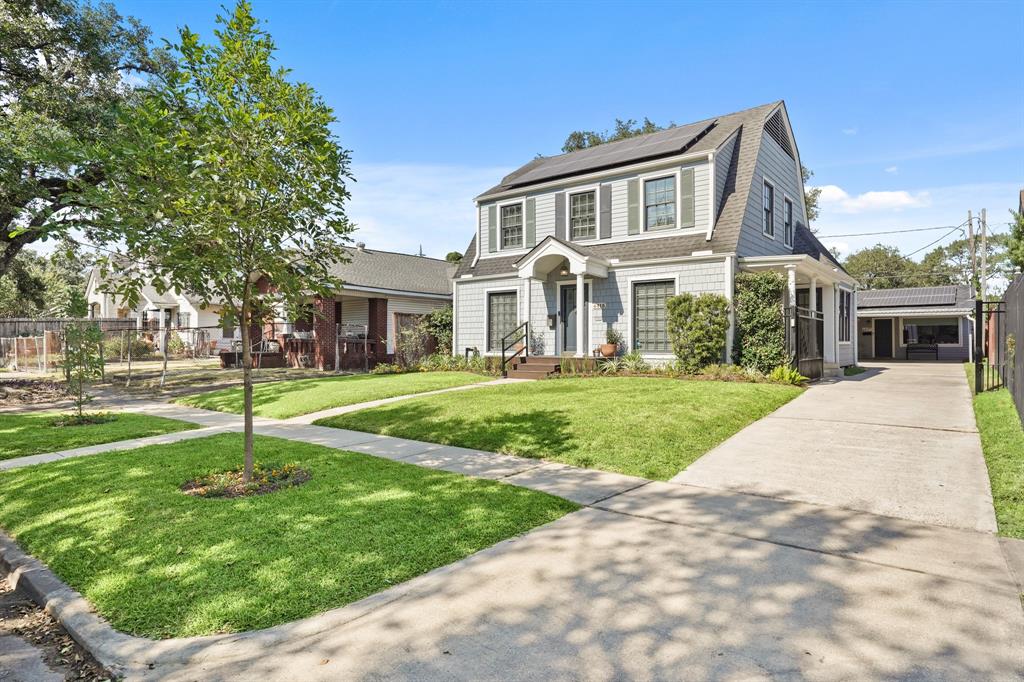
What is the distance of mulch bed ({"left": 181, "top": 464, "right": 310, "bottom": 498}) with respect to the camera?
5.29m

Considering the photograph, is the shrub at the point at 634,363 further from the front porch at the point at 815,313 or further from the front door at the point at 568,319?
the front porch at the point at 815,313

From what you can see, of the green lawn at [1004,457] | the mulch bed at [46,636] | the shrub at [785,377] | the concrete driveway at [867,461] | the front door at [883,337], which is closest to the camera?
the mulch bed at [46,636]

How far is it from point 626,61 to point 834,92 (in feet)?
20.2

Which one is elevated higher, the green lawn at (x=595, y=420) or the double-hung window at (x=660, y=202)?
the double-hung window at (x=660, y=202)

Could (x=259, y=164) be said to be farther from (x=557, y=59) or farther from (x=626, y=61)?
(x=626, y=61)

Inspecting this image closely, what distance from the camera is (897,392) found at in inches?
451

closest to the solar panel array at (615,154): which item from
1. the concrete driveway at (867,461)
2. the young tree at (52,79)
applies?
the concrete driveway at (867,461)

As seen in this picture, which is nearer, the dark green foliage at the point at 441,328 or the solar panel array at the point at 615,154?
the solar panel array at the point at 615,154

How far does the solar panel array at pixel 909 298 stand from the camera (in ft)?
88.2

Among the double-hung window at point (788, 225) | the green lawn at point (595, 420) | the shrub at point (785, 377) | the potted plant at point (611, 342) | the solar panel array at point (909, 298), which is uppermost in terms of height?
the double-hung window at point (788, 225)

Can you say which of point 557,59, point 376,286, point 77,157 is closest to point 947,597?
point 77,157

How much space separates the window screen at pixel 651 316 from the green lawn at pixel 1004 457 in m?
6.68

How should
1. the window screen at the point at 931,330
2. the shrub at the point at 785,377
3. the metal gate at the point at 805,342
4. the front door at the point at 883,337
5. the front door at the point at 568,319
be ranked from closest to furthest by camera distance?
the shrub at the point at 785,377
the metal gate at the point at 805,342
the front door at the point at 568,319
the window screen at the point at 931,330
the front door at the point at 883,337

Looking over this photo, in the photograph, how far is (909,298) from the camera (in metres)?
27.8
